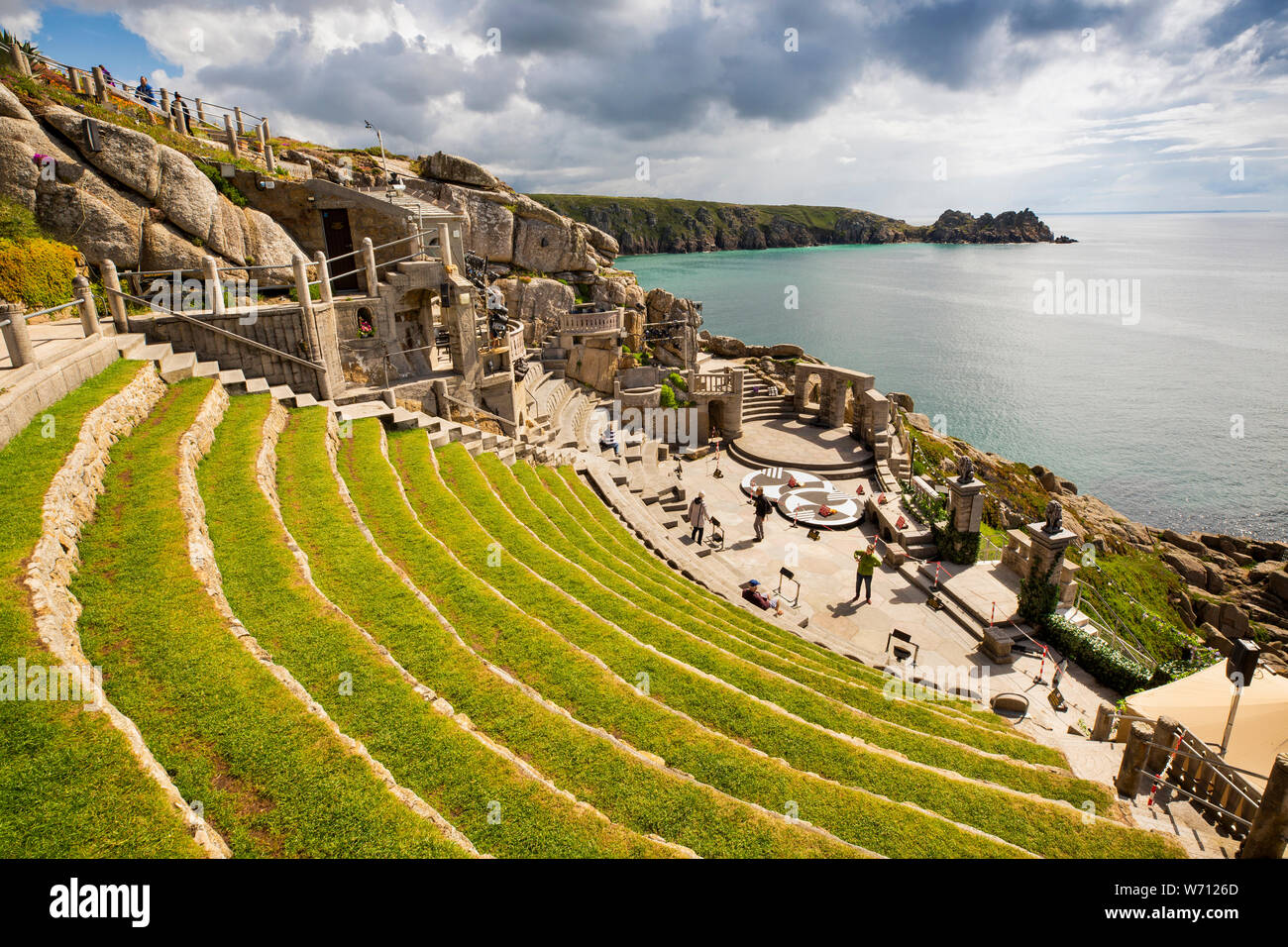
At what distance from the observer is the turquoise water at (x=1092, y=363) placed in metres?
41.7

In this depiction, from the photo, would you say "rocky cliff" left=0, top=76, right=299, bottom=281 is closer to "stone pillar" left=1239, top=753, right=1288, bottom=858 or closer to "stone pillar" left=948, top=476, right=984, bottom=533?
"stone pillar" left=948, top=476, right=984, bottom=533

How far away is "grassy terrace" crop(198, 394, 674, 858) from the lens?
5.29m

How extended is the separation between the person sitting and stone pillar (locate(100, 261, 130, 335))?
16908mm

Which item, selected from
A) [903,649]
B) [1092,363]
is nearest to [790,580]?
[903,649]

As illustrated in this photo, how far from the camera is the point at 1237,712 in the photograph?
29.2ft

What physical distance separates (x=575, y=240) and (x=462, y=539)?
39.0 m

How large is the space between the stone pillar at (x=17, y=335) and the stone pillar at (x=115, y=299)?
125 inches

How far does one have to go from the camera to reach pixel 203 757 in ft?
17.9

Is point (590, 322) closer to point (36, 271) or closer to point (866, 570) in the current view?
point (866, 570)

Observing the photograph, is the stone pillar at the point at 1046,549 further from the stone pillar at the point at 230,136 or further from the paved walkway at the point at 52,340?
the stone pillar at the point at 230,136

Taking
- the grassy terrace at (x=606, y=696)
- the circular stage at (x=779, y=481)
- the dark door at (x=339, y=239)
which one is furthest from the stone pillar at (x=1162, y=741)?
the dark door at (x=339, y=239)
